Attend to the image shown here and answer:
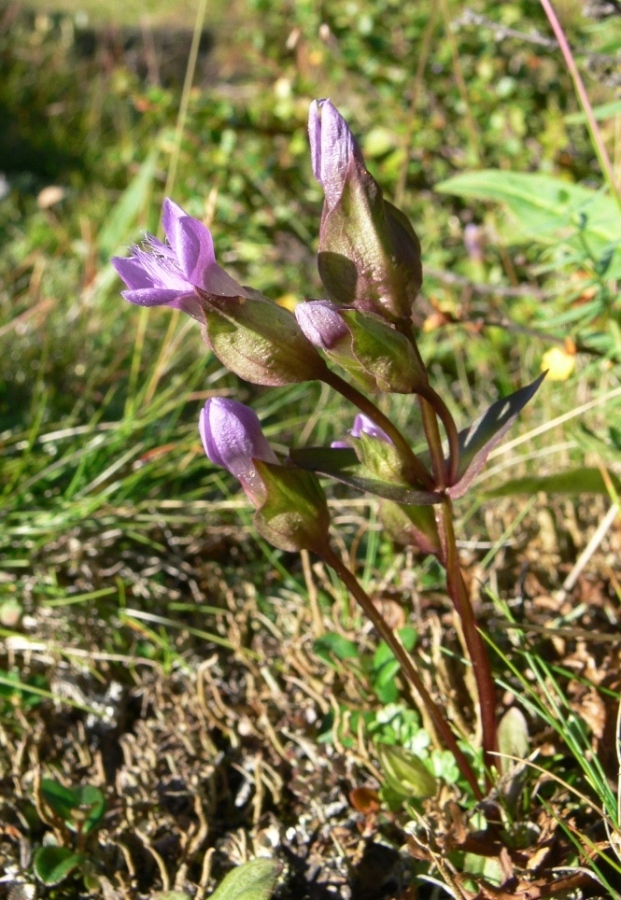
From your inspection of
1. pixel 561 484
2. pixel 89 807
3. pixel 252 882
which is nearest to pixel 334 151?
pixel 561 484

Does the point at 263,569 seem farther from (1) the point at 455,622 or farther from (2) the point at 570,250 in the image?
(2) the point at 570,250

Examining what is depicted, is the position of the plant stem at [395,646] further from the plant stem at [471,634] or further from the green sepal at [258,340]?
the green sepal at [258,340]

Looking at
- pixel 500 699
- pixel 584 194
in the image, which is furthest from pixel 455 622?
pixel 584 194

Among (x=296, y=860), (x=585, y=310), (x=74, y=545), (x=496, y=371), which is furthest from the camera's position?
(x=496, y=371)

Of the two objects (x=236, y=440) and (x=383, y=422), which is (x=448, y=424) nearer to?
(x=383, y=422)

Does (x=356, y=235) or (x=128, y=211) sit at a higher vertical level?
(x=356, y=235)

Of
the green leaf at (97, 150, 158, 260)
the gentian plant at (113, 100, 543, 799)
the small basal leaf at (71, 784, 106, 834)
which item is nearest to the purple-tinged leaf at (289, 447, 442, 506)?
the gentian plant at (113, 100, 543, 799)

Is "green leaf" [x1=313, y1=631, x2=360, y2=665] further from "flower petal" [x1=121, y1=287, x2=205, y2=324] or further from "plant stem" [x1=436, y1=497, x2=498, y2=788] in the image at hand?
"flower petal" [x1=121, y1=287, x2=205, y2=324]
